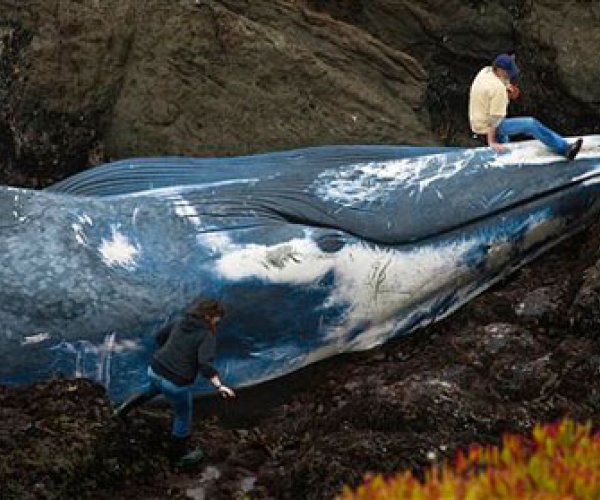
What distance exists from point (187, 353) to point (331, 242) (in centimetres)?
199

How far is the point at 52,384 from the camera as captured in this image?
338 inches

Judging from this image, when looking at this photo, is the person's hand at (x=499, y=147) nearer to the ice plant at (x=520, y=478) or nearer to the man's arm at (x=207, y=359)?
the man's arm at (x=207, y=359)

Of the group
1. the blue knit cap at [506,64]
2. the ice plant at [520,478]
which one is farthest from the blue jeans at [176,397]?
the blue knit cap at [506,64]

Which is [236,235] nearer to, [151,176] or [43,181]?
[151,176]

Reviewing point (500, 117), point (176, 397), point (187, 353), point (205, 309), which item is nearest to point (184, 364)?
point (187, 353)

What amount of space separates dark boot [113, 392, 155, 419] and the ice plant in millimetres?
3029

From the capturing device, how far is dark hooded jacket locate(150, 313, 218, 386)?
8055 millimetres

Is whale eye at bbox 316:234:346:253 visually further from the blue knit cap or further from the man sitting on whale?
the blue knit cap

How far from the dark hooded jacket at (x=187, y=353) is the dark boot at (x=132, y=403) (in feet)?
0.98

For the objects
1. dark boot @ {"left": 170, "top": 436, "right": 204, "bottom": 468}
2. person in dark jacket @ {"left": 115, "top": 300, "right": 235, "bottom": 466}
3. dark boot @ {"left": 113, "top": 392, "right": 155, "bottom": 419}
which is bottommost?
dark boot @ {"left": 170, "top": 436, "right": 204, "bottom": 468}

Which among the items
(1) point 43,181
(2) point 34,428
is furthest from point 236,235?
(1) point 43,181

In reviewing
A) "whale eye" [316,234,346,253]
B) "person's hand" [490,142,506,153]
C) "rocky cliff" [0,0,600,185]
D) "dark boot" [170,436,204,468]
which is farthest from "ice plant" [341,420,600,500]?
"rocky cliff" [0,0,600,185]

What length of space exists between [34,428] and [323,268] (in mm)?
2616

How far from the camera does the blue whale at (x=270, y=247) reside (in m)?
9.26
